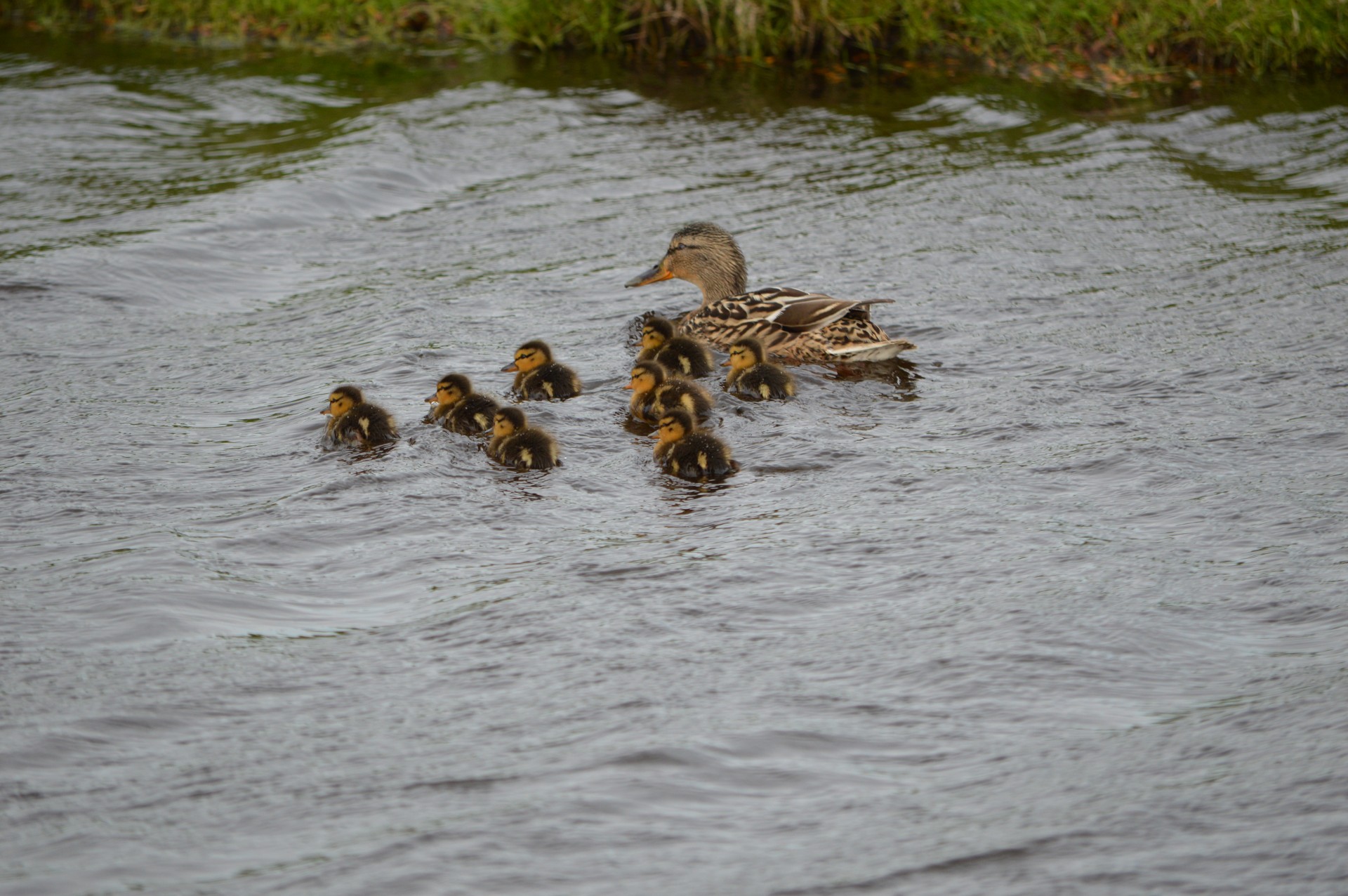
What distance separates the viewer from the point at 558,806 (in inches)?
126

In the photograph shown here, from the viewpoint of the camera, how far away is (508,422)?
17.0 feet

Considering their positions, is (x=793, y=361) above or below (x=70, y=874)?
above

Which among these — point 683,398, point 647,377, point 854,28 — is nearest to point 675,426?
point 683,398

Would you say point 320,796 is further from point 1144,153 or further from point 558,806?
point 1144,153

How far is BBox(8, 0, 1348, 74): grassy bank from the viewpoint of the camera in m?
10.7

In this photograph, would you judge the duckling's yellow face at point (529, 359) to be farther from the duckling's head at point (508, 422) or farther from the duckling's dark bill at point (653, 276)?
the duckling's dark bill at point (653, 276)

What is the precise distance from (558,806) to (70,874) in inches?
40.5

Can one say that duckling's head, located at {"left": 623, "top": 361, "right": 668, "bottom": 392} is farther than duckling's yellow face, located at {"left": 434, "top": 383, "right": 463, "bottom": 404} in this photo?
Yes

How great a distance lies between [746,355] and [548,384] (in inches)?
33.4

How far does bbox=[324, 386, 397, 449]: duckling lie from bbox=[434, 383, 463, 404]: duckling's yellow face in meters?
0.25

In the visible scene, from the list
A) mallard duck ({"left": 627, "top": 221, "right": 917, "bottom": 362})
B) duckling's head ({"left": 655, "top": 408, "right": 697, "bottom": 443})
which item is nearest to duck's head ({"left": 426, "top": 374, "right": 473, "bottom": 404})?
duckling's head ({"left": 655, "top": 408, "right": 697, "bottom": 443})

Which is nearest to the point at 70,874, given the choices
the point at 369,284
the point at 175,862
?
the point at 175,862

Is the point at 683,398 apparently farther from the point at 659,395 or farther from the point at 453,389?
the point at 453,389

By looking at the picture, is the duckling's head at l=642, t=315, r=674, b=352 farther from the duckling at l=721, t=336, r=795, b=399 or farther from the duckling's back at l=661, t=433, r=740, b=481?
the duckling's back at l=661, t=433, r=740, b=481
